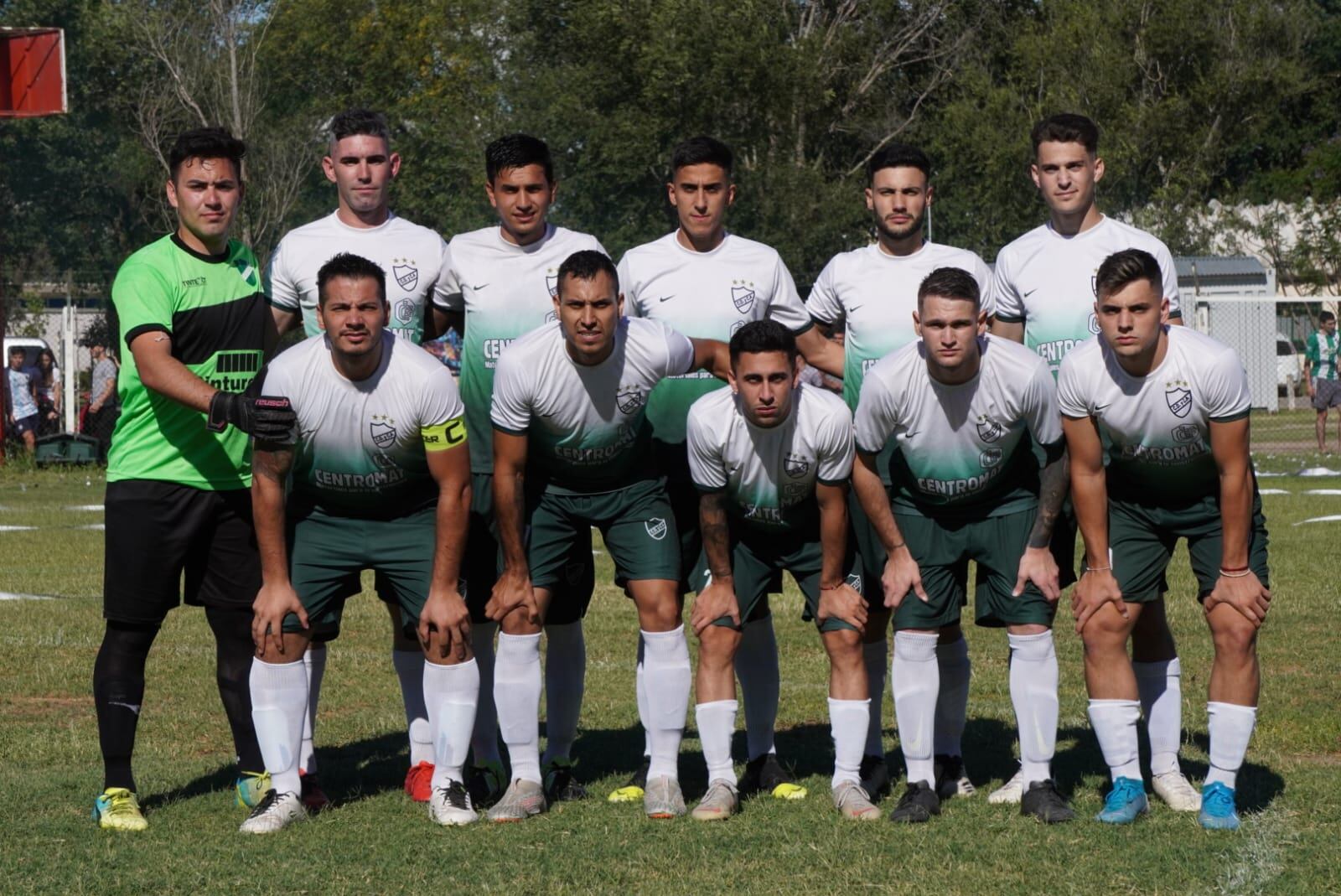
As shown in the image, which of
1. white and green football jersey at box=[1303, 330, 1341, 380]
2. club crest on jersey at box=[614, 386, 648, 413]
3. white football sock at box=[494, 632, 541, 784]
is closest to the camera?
club crest on jersey at box=[614, 386, 648, 413]

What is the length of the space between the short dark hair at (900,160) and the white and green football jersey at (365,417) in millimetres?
1995

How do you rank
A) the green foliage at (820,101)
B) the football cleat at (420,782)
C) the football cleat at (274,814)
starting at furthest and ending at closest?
the green foliage at (820,101) → the football cleat at (420,782) → the football cleat at (274,814)

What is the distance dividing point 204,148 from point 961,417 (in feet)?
9.98

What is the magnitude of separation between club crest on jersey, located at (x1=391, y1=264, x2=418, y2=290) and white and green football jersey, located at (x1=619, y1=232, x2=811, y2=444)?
33.7 inches

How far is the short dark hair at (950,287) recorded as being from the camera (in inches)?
241

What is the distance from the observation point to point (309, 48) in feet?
195

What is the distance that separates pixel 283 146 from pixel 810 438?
36.7 metres

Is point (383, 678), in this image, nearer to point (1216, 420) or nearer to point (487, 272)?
point (487, 272)

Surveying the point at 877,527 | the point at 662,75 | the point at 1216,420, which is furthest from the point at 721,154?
the point at 662,75

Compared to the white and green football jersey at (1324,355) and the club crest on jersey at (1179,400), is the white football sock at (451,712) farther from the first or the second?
the white and green football jersey at (1324,355)

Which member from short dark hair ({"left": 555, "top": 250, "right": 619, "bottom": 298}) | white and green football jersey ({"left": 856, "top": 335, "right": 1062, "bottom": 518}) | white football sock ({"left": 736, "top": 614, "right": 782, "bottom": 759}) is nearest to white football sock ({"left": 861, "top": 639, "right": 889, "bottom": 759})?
white football sock ({"left": 736, "top": 614, "right": 782, "bottom": 759})

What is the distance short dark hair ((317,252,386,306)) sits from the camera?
20.4 ft

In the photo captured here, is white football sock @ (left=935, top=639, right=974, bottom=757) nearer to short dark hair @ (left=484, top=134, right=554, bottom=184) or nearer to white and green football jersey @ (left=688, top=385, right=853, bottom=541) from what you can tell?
white and green football jersey @ (left=688, top=385, right=853, bottom=541)


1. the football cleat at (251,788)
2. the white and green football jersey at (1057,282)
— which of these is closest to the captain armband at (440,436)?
the football cleat at (251,788)
